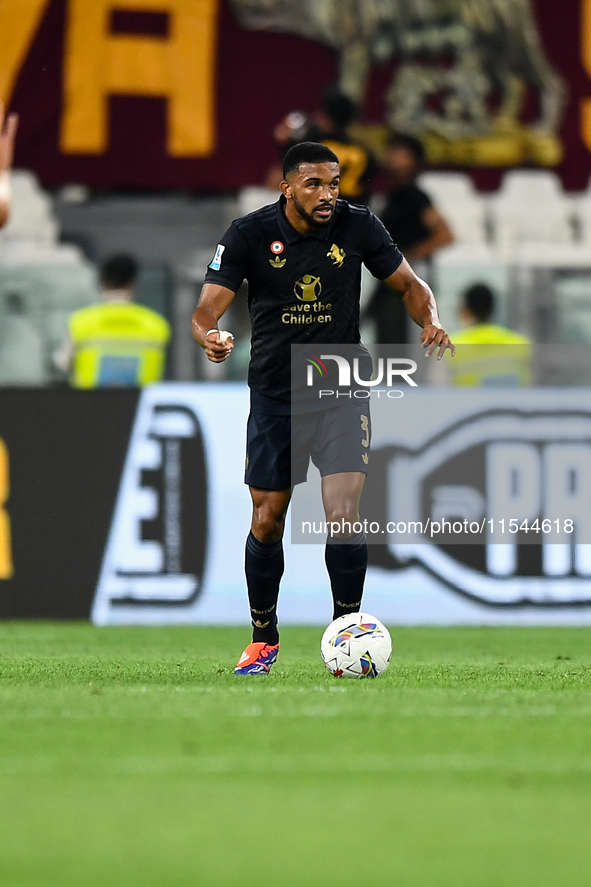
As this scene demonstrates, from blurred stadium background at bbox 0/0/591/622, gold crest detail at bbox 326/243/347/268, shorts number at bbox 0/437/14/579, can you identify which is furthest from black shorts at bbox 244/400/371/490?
blurred stadium background at bbox 0/0/591/622

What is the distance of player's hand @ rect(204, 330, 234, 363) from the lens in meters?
5.86

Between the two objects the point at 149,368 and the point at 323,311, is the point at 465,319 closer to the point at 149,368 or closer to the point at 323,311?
the point at 149,368

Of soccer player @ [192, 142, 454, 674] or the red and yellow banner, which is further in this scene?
the red and yellow banner

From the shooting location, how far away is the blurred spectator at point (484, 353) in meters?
10.5

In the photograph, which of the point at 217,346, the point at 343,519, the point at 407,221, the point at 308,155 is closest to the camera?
the point at 217,346

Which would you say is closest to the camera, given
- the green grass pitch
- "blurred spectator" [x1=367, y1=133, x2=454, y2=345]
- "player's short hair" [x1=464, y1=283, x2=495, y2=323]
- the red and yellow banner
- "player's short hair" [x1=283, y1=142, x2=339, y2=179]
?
the green grass pitch

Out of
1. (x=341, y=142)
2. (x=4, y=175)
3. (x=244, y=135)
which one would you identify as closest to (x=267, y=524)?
(x=4, y=175)

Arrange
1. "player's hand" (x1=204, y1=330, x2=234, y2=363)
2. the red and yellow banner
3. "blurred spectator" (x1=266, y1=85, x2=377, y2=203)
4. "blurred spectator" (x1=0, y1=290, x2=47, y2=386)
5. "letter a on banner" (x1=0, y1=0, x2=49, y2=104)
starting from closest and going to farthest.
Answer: "player's hand" (x1=204, y1=330, x2=234, y2=363) → "blurred spectator" (x1=266, y1=85, x2=377, y2=203) → "blurred spectator" (x1=0, y1=290, x2=47, y2=386) → "letter a on banner" (x1=0, y1=0, x2=49, y2=104) → the red and yellow banner

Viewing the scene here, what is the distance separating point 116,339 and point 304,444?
455 cm

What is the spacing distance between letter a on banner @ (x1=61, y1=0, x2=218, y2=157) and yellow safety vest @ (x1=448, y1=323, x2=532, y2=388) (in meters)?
4.56

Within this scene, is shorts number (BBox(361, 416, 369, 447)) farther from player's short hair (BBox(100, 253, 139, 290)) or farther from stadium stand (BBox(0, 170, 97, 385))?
stadium stand (BBox(0, 170, 97, 385))

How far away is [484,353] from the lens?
1055 cm

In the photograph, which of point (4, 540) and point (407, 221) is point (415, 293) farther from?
point (407, 221)

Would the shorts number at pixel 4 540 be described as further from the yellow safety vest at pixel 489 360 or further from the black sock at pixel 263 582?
the black sock at pixel 263 582
